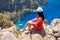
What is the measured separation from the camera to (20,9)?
131 m

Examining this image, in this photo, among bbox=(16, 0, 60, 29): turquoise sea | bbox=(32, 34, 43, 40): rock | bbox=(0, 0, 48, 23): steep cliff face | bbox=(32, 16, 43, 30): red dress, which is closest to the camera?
bbox=(32, 34, 43, 40): rock

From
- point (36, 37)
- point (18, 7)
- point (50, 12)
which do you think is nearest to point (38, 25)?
point (36, 37)

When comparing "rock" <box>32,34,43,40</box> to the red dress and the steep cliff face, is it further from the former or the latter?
the steep cliff face

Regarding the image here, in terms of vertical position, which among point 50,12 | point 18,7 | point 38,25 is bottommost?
point 18,7

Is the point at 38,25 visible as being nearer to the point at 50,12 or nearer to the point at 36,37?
the point at 36,37

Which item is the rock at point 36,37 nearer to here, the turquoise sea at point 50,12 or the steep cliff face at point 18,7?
the turquoise sea at point 50,12

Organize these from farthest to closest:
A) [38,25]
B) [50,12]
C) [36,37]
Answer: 1. [50,12]
2. [38,25]
3. [36,37]

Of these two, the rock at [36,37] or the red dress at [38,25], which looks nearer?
the rock at [36,37]

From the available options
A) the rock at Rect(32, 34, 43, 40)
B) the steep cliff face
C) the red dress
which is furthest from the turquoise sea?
the rock at Rect(32, 34, 43, 40)

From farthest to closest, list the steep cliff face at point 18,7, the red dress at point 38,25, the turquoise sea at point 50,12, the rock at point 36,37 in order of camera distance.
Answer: the steep cliff face at point 18,7 < the turquoise sea at point 50,12 < the red dress at point 38,25 < the rock at point 36,37

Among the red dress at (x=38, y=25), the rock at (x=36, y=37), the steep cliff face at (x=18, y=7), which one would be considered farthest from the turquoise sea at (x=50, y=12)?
the rock at (x=36, y=37)

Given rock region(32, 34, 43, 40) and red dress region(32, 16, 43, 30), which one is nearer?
rock region(32, 34, 43, 40)

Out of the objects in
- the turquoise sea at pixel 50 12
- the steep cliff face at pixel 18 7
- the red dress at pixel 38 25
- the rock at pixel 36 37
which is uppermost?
the red dress at pixel 38 25

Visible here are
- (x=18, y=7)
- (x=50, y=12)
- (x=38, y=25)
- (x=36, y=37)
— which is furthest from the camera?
(x=18, y=7)
